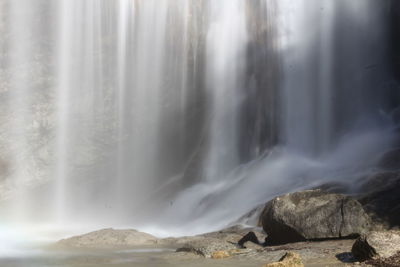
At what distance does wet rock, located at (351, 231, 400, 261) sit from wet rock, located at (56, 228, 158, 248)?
27.0ft

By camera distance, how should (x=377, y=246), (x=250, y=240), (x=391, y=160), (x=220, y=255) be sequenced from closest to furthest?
(x=377, y=246) < (x=220, y=255) < (x=250, y=240) < (x=391, y=160)

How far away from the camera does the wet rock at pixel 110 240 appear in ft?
46.8

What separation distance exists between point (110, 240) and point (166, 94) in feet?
62.6

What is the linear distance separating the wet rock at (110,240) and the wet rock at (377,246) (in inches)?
324

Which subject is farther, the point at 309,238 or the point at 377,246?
the point at 309,238

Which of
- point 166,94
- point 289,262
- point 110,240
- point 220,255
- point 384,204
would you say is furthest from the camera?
point 166,94

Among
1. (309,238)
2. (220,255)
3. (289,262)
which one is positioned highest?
(309,238)

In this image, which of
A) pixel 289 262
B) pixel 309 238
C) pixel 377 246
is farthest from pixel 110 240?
pixel 377 246

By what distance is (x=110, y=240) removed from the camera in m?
14.8

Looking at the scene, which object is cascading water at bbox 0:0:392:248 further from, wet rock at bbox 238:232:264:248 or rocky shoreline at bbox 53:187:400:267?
rocky shoreline at bbox 53:187:400:267

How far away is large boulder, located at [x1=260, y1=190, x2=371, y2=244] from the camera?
399 inches

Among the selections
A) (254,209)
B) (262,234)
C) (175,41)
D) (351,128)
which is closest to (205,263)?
(262,234)

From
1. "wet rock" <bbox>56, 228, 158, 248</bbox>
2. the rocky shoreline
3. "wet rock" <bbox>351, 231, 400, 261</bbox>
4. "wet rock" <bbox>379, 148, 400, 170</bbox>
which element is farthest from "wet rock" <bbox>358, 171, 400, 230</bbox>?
"wet rock" <bbox>56, 228, 158, 248</bbox>

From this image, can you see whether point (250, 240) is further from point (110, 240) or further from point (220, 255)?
point (110, 240)
